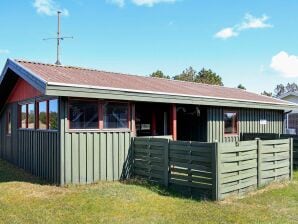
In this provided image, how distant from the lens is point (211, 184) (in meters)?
8.12

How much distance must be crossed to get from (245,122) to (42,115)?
888cm

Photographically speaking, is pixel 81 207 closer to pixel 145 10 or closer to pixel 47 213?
pixel 47 213

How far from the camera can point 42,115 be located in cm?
1098

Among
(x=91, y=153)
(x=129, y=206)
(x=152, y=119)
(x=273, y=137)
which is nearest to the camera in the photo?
(x=129, y=206)

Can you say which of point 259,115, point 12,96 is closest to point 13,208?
point 12,96

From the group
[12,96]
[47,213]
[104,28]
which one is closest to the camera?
[47,213]

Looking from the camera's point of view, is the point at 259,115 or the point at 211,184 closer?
the point at 211,184

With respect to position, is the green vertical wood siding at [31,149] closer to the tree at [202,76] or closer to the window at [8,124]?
the window at [8,124]

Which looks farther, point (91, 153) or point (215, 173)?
point (91, 153)

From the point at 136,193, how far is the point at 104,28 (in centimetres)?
1232

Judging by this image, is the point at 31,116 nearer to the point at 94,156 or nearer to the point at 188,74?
the point at 94,156

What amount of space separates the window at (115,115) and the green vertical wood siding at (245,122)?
4597 millimetres

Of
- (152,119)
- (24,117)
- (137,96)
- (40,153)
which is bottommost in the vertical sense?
(40,153)

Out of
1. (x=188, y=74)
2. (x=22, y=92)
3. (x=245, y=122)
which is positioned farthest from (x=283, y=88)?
(x=22, y=92)
